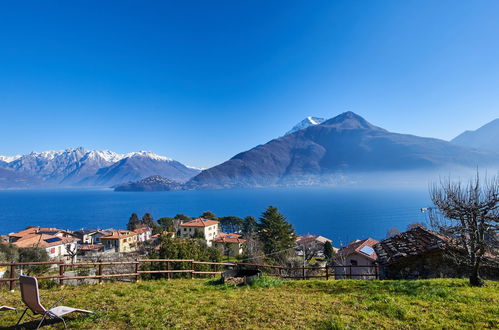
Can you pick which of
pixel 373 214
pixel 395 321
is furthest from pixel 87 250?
pixel 373 214

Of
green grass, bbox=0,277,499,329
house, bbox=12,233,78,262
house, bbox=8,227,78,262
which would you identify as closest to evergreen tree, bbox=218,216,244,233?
house, bbox=8,227,78,262

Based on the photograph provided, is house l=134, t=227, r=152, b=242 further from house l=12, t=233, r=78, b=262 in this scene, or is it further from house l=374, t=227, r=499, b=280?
house l=374, t=227, r=499, b=280

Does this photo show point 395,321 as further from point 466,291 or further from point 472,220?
point 472,220

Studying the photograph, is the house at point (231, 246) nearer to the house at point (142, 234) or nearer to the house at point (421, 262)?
the house at point (142, 234)

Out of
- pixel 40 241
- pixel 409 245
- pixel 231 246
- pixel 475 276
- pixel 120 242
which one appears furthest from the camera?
pixel 120 242

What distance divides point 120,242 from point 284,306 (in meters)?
68.1

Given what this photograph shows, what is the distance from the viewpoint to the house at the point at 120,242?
64.2 metres

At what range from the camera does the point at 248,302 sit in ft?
27.8

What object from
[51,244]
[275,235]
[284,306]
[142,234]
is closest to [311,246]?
[275,235]

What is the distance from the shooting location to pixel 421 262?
50.1 feet

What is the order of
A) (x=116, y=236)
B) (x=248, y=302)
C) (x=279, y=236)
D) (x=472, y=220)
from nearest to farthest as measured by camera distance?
(x=248, y=302) < (x=472, y=220) < (x=279, y=236) < (x=116, y=236)

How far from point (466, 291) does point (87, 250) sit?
Answer: 71354 millimetres

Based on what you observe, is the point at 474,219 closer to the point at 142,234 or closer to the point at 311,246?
the point at 311,246

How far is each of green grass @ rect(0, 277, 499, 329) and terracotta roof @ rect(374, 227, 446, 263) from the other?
4.69 m
